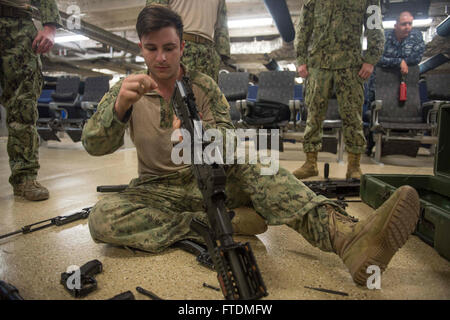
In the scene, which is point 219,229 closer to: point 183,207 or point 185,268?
point 185,268

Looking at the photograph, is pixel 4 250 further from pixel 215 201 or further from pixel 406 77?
pixel 406 77

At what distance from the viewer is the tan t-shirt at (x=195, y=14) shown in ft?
5.63

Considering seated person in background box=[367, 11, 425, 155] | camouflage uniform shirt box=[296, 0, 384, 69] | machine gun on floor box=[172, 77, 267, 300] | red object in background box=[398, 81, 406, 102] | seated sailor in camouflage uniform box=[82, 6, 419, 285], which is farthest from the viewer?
red object in background box=[398, 81, 406, 102]

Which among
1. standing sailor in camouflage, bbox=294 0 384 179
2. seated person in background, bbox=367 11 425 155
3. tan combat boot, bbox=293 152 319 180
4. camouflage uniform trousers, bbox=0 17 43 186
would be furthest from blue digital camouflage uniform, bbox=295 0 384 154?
camouflage uniform trousers, bbox=0 17 43 186

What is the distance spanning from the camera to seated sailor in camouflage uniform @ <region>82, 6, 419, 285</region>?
31.5 inches

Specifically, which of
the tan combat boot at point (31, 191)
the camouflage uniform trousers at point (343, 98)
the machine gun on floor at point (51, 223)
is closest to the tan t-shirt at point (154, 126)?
the machine gun on floor at point (51, 223)

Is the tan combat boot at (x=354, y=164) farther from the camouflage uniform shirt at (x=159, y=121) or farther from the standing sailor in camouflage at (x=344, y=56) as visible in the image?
the camouflage uniform shirt at (x=159, y=121)

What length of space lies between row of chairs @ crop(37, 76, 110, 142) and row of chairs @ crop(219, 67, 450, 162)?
8.08ft

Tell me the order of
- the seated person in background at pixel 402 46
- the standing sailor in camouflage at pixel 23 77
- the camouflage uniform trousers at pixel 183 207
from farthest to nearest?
the seated person in background at pixel 402 46 < the standing sailor in camouflage at pixel 23 77 < the camouflage uniform trousers at pixel 183 207

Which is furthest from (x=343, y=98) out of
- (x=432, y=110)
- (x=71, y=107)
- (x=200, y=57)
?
(x=71, y=107)

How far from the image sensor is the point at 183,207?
121 centimetres

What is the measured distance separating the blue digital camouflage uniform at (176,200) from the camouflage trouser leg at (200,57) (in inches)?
22.1

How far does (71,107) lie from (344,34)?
4.39 meters

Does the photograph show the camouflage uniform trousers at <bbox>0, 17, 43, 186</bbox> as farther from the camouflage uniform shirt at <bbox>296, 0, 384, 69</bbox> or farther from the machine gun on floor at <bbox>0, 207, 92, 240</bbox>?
the camouflage uniform shirt at <bbox>296, 0, 384, 69</bbox>
